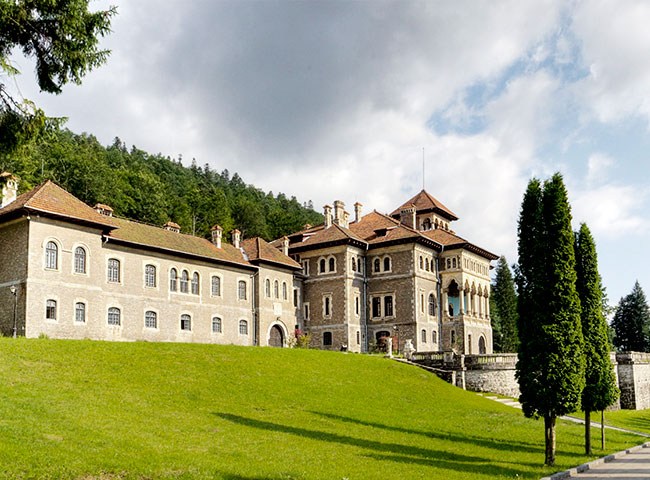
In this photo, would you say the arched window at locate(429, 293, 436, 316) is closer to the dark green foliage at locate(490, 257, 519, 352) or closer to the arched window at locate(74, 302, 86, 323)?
the dark green foliage at locate(490, 257, 519, 352)

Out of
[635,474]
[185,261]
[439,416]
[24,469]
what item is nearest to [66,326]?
[185,261]

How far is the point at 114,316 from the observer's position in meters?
36.0

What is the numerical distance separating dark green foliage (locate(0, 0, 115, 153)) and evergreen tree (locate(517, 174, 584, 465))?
43.8 ft

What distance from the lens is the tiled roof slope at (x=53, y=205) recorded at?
31.2 meters

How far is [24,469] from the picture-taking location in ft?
37.9

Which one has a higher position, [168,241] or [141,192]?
[141,192]

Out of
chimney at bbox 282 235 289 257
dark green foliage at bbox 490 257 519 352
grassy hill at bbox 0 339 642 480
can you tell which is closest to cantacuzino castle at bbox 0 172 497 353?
chimney at bbox 282 235 289 257

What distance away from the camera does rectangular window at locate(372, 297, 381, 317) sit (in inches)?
2062

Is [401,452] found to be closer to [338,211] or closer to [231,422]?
[231,422]

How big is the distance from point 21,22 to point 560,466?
1766 centimetres

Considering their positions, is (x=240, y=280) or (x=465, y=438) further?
(x=240, y=280)

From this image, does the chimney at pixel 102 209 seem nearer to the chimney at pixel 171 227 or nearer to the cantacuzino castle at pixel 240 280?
the cantacuzino castle at pixel 240 280

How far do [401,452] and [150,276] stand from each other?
25417 millimetres

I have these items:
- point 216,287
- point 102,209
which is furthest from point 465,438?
point 102,209
